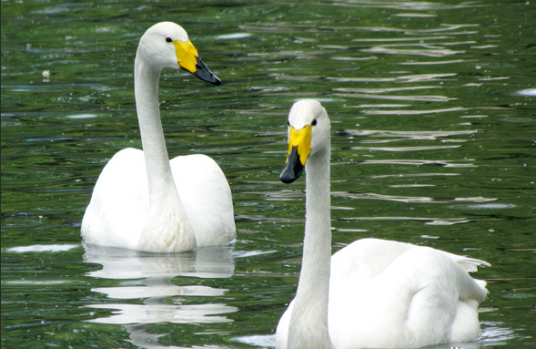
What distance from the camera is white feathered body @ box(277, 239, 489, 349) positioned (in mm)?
5891

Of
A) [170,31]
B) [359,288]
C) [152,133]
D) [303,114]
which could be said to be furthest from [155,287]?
[303,114]

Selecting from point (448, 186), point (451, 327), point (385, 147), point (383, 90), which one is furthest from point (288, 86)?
A: point (451, 327)

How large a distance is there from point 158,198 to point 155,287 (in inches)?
48.5

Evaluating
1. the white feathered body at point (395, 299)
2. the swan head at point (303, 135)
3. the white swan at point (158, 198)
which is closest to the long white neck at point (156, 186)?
the white swan at point (158, 198)

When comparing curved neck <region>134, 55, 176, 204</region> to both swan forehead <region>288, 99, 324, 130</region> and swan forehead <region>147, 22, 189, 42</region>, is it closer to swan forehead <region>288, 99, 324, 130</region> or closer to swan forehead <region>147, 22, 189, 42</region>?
swan forehead <region>147, 22, 189, 42</region>

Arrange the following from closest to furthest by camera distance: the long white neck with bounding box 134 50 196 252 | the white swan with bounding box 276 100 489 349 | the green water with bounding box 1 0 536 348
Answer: the white swan with bounding box 276 100 489 349
the green water with bounding box 1 0 536 348
the long white neck with bounding box 134 50 196 252

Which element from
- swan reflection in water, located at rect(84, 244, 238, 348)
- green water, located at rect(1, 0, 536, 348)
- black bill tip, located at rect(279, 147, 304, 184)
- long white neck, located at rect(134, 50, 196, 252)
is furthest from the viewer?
long white neck, located at rect(134, 50, 196, 252)

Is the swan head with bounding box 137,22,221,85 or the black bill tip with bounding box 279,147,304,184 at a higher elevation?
the swan head with bounding box 137,22,221,85

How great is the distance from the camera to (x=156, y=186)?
8633 mm

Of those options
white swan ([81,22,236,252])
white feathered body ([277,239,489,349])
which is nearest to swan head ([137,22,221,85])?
white swan ([81,22,236,252])

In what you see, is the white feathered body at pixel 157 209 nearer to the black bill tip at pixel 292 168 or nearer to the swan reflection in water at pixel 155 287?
the swan reflection in water at pixel 155 287

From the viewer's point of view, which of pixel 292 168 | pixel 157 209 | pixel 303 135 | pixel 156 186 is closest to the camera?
pixel 292 168

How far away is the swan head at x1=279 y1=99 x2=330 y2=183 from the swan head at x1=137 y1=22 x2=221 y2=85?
3215 mm

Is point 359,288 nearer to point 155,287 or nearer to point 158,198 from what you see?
point 155,287
